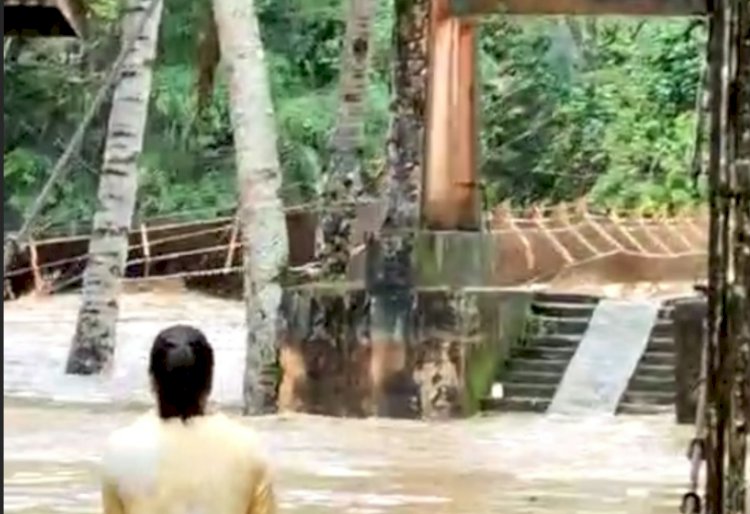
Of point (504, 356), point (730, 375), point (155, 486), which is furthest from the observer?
point (504, 356)

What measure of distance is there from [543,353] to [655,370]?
37.0 inches

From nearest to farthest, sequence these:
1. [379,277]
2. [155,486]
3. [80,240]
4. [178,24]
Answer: [155,486], [379,277], [178,24], [80,240]

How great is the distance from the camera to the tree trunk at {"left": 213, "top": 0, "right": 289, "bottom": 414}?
15.6 metres

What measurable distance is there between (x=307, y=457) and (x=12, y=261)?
13.1 metres

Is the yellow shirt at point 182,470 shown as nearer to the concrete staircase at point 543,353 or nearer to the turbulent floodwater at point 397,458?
the turbulent floodwater at point 397,458

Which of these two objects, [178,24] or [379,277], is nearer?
[379,277]

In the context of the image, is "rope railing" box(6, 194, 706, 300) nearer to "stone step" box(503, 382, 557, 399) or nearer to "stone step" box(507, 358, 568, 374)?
"stone step" box(507, 358, 568, 374)

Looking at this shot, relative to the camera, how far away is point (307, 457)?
12727 millimetres

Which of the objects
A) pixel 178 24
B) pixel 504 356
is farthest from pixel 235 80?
pixel 178 24

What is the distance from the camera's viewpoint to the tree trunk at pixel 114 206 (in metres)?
18.3

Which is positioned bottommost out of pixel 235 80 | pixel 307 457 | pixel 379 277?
pixel 307 457

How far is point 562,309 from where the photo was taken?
18.0m

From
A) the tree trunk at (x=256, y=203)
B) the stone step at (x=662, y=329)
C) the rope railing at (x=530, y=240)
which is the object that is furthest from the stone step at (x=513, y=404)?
the rope railing at (x=530, y=240)

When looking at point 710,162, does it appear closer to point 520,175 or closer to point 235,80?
point 235,80
